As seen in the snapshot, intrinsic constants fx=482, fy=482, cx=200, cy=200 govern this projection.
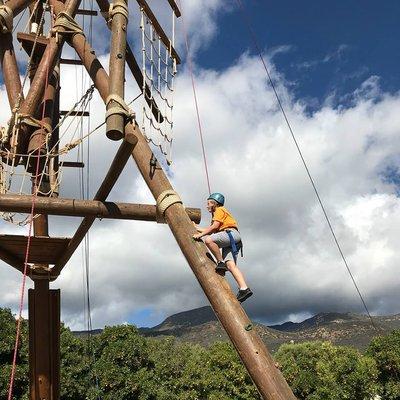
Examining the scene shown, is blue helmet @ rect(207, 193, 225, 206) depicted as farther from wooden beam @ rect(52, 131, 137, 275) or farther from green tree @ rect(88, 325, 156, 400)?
green tree @ rect(88, 325, 156, 400)

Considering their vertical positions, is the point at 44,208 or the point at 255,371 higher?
the point at 44,208

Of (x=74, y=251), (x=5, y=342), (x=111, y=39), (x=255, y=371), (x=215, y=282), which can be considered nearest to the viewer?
(x=255, y=371)

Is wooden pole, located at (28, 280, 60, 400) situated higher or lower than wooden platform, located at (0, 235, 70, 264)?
lower

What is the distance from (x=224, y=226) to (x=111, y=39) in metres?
3.24

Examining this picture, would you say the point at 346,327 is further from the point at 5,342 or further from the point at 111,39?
the point at 111,39

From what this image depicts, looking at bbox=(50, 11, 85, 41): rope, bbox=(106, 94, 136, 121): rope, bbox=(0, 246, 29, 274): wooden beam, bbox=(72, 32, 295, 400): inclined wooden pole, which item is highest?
bbox=(50, 11, 85, 41): rope

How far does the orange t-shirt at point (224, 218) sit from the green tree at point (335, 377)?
3185 cm

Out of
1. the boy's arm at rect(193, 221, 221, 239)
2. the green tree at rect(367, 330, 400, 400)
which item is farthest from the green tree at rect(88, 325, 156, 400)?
the boy's arm at rect(193, 221, 221, 239)

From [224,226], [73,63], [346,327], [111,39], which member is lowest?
[224,226]

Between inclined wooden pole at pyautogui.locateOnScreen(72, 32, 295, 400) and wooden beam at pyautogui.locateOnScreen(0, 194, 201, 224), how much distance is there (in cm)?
50

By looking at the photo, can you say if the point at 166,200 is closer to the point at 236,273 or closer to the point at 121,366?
the point at 236,273

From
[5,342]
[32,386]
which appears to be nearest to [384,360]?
[5,342]

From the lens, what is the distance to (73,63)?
33.8 feet

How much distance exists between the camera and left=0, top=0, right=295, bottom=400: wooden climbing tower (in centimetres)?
452
